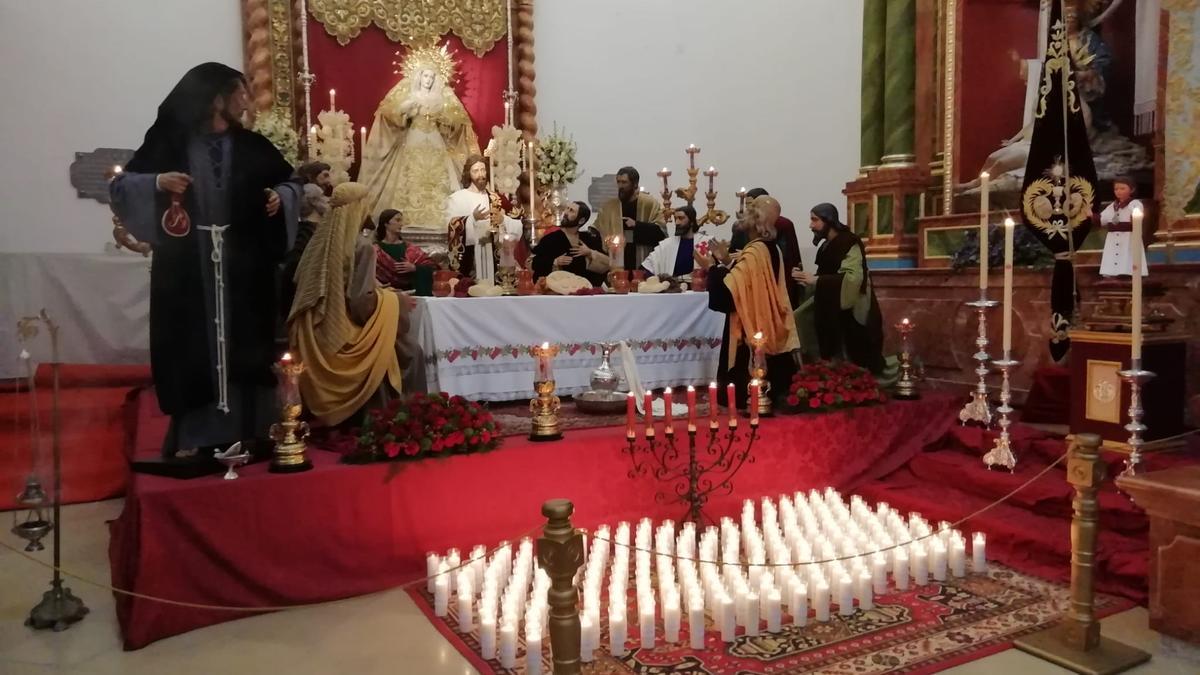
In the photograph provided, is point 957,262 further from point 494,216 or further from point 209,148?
point 209,148

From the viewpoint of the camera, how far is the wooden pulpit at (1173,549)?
4.17 meters

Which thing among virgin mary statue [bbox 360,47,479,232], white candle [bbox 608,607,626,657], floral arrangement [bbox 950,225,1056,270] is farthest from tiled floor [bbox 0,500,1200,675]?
virgin mary statue [bbox 360,47,479,232]

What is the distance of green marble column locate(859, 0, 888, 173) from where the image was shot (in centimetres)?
972

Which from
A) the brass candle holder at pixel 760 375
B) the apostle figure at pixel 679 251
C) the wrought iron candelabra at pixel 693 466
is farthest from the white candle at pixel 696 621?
the apostle figure at pixel 679 251

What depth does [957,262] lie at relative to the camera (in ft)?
27.1

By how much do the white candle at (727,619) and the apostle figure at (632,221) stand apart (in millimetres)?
5495

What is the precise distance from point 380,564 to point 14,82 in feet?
22.7

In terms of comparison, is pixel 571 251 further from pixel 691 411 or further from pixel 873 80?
pixel 873 80

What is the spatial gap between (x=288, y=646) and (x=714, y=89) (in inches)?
399

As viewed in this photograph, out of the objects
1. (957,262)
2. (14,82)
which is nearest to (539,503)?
(957,262)

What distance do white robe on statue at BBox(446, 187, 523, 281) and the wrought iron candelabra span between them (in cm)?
230

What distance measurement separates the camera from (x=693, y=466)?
5.56 meters

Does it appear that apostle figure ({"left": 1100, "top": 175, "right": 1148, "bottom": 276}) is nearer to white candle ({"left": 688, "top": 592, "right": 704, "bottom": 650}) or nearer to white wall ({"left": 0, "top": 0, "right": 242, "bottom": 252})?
white candle ({"left": 688, "top": 592, "right": 704, "bottom": 650})

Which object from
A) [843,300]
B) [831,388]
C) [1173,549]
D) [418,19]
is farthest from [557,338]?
[418,19]
